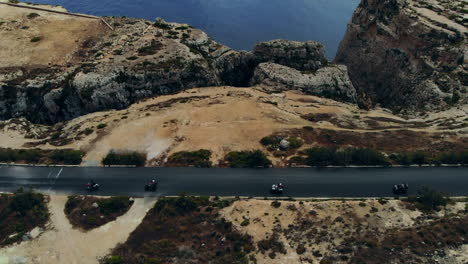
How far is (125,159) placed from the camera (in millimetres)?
62531

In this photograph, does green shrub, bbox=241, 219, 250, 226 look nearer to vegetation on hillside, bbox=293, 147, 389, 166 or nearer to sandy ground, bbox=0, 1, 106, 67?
vegetation on hillside, bbox=293, 147, 389, 166

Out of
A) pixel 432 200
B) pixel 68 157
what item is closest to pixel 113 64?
pixel 68 157

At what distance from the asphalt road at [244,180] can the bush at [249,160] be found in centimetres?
104

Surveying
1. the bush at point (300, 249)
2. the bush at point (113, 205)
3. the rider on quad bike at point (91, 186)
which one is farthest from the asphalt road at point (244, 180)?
the bush at point (300, 249)

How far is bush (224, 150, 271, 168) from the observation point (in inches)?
2362

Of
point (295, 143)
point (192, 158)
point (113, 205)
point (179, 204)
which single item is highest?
point (295, 143)

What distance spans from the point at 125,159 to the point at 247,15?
131 meters

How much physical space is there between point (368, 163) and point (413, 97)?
3958 centimetres

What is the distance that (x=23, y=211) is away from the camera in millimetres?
52250

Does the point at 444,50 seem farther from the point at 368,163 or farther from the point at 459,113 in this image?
the point at 368,163

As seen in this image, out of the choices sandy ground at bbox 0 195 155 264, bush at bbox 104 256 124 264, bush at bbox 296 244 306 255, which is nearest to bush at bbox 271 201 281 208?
bush at bbox 296 244 306 255

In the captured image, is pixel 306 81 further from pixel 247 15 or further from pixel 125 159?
pixel 247 15

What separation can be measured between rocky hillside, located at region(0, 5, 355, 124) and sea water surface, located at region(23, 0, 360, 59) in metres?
56.0

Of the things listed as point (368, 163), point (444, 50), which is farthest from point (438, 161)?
point (444, 50)
